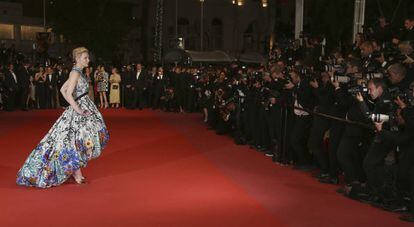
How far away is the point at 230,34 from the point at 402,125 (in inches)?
1381

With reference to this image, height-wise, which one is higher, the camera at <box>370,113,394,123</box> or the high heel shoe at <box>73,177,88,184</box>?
the camera at <box>370,113,394,123</box>

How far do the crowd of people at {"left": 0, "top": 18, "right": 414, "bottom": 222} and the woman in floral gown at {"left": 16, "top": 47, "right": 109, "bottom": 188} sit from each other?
355 cm

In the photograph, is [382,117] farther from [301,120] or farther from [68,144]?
[68,144]

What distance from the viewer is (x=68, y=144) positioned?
8188mm

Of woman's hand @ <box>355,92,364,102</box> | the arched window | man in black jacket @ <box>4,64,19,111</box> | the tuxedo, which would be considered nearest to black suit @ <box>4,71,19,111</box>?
man in black jacket @ <box>4,64,19,111</box>

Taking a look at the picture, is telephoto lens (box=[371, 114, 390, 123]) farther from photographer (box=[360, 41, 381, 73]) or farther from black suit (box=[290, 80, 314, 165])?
black suit (box=[290, 80, 314, 165])

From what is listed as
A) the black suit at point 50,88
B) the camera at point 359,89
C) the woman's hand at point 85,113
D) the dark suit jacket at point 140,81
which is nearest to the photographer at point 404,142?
the camera at point 359,89

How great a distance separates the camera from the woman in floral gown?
8.17 meters

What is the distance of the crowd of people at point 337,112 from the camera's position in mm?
7285

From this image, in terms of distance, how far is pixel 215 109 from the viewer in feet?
50.4

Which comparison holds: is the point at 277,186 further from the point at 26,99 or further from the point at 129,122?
the point at 26,99

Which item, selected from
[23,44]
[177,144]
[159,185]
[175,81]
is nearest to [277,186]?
[159,185]

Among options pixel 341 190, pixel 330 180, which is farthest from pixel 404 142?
pixel 330 180

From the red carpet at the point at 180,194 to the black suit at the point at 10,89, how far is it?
291 inches
